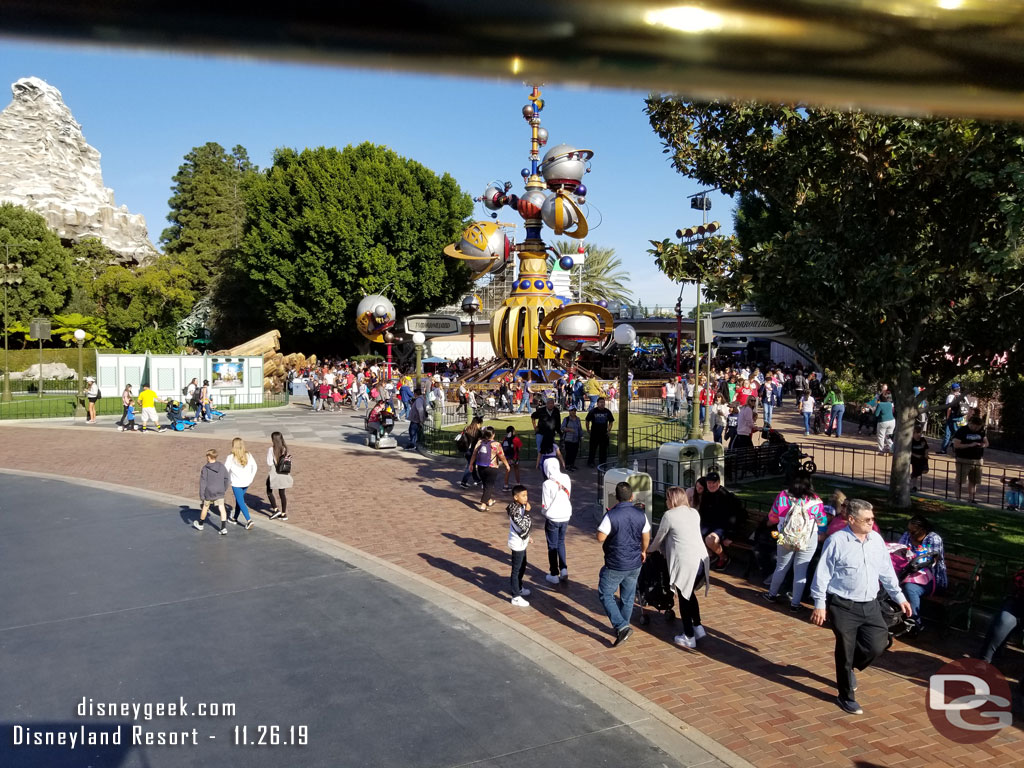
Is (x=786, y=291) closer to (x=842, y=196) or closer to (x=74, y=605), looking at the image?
(x=842, y=196)

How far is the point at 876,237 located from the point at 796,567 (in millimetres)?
5099

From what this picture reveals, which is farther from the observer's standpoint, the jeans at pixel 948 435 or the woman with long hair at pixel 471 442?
the jeans at pixel 948 435

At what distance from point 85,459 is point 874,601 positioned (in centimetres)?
1768

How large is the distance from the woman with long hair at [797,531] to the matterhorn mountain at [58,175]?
206ft

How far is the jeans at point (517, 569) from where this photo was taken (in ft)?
26.3

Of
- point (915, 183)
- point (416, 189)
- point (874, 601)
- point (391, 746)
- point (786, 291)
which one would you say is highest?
point (416, 189)

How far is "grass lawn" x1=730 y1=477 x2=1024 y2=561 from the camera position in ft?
33.1

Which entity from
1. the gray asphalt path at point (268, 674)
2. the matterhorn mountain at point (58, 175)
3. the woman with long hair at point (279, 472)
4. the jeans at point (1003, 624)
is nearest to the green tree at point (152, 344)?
the matterhorn mountain at point (58, 175)

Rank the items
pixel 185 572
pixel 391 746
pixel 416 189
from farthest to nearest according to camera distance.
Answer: pixel 416 189 < pixel 185 572 < pixel 391 746

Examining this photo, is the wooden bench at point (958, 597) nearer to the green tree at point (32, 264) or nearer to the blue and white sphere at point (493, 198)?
the blue and white sphere at point (493, 198)

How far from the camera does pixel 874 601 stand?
19.0ft

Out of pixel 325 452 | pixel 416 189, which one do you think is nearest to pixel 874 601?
pixel 325 452

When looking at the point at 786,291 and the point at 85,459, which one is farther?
the point at 85,459

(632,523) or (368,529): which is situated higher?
(632,523)
